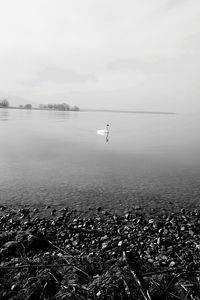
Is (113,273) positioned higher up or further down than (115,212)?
higher up

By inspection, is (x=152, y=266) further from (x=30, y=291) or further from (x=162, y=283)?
(x=30, y=291)

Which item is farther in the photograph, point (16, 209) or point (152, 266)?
point (16, 209)

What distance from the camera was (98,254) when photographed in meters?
8.93

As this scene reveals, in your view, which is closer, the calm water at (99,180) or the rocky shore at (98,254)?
the rocky shore at (98,254)

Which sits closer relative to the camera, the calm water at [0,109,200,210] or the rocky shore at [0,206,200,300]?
the rocky shore at [0,206,200,300]

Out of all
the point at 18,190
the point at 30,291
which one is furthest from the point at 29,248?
the point at 18,190

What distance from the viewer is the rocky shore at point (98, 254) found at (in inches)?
250

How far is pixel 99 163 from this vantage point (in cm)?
2730

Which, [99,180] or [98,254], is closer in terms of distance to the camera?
[98,254]

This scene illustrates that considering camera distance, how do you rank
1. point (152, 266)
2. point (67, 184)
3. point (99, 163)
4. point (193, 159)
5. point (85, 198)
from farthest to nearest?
point (193, 159) < point (99, 163) < point (67, 184) < point (85, 198) < point (152, 266)

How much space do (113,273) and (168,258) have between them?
123 inches

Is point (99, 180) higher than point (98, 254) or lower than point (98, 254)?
lower

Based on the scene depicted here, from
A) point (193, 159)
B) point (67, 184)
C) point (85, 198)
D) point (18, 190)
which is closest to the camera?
point (85, 198)

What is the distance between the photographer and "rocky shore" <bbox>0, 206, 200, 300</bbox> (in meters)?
6.35
